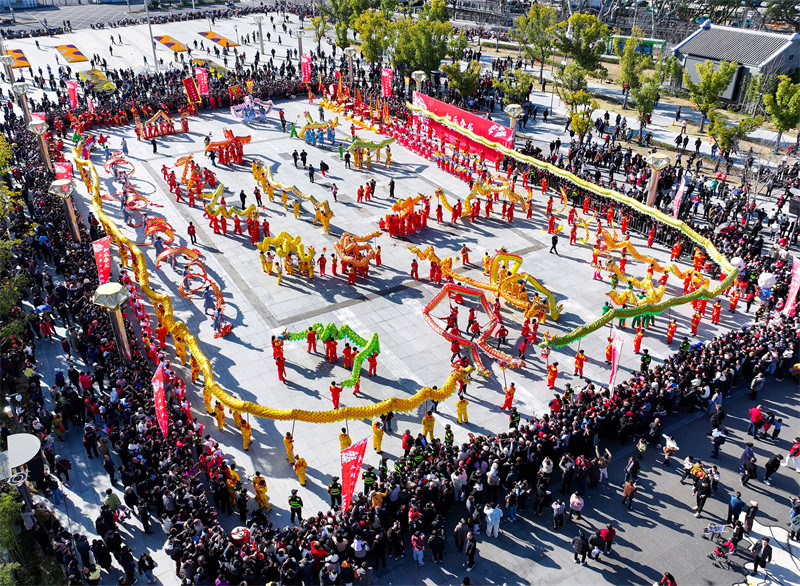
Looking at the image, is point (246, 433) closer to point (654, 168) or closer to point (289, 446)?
point (289, 446)

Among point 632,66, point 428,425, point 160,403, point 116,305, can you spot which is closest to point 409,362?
point 428,425

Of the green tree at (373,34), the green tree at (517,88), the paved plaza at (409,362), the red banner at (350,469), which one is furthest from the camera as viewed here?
the green tree at (373,34)

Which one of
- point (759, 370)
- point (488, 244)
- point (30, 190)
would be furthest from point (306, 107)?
point (759, 370)

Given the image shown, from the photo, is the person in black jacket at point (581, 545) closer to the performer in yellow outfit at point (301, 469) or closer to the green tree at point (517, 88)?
the performer in yellow outfit at point (301, 469)

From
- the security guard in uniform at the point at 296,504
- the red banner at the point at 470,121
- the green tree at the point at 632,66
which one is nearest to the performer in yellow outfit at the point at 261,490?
the security guard in uniform at the point at 296,504

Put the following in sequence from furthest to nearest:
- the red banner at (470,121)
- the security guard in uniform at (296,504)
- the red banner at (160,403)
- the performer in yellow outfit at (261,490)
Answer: the red banner at (470,121) < the red banner at (160,403) < the performer in yellow outfit at (261,490) < the security guard in uniform at (296,504)

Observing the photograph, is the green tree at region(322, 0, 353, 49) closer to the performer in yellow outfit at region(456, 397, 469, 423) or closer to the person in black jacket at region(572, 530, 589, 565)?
the performer in yellow outfit at region(456, 397, 469, 423)
